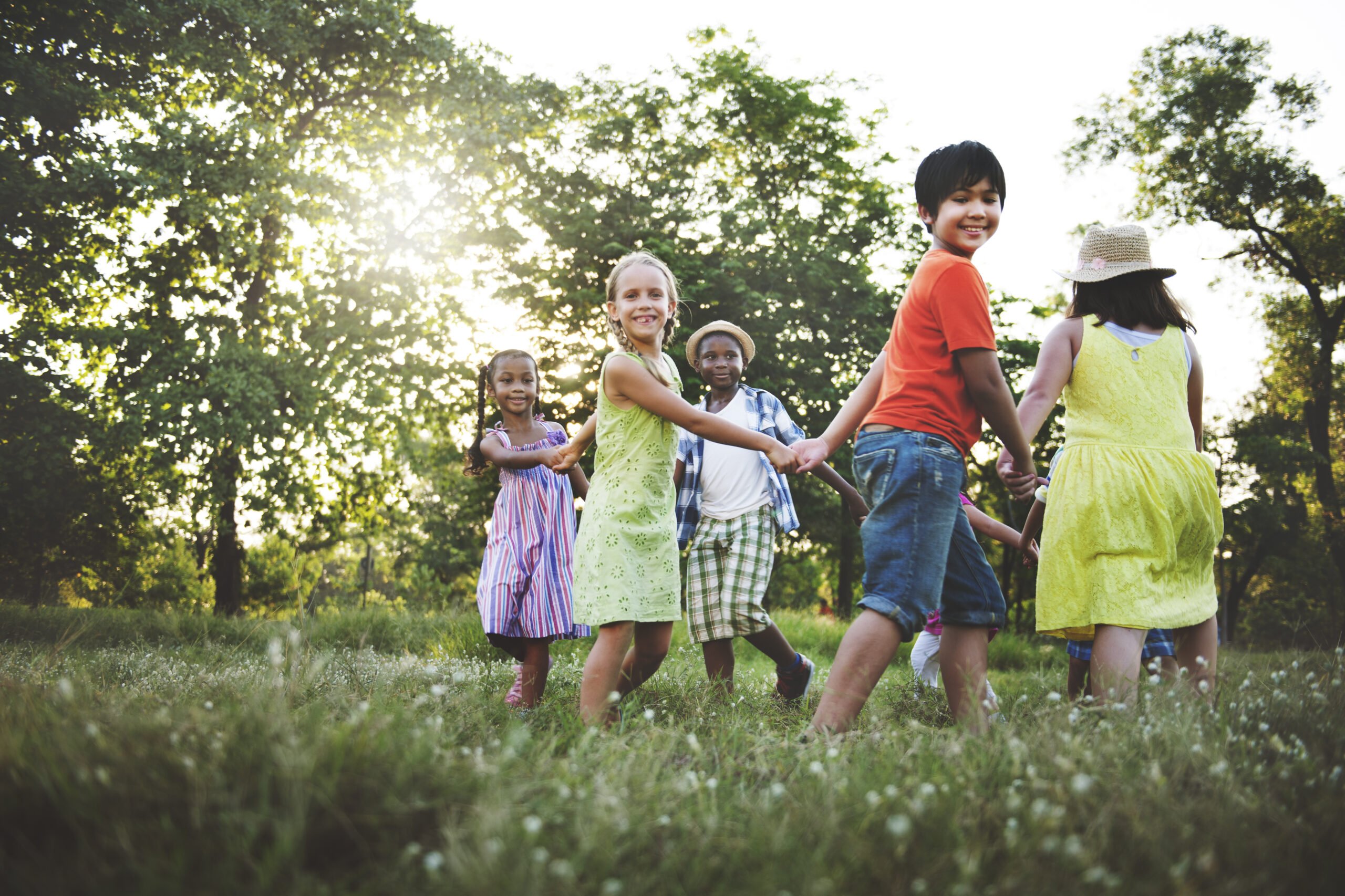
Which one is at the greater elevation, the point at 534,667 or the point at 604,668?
the point at 604,668

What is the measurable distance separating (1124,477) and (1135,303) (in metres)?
0.79

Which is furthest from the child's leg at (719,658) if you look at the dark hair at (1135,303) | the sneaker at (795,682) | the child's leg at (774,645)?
the dark hair at (1135,303)

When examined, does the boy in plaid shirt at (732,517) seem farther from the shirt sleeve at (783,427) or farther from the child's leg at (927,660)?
the child's leg at (927,660)

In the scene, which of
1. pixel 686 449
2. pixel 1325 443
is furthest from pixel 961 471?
pixel 1325 443

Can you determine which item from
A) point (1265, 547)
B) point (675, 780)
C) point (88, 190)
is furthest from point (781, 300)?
point (1265, 547)

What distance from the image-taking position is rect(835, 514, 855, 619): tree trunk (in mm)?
20906

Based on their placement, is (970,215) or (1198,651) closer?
(970,215)

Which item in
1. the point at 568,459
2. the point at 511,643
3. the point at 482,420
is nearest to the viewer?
the point at 568,459

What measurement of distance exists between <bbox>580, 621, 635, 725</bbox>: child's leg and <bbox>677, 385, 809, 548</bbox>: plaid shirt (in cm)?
173

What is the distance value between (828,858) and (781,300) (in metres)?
17.1

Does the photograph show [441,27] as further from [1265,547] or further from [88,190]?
[1265,547]

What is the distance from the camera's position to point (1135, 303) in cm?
344

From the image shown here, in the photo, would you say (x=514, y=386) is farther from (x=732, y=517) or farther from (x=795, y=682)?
(x=795, y=682)

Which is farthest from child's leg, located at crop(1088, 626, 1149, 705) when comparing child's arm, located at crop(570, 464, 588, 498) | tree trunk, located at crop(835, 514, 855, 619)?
tree trunk, located at crop(835, 514, 855, 619)
